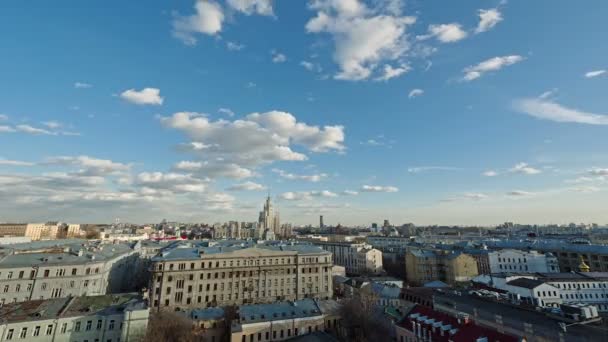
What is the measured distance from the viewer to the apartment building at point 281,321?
45.8 m

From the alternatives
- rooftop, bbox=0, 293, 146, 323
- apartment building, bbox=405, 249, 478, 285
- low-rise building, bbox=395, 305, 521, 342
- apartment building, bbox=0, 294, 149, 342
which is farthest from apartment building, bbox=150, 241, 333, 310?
low-rise building, bbox=395, 305, 521, 342

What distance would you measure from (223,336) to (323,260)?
130ft

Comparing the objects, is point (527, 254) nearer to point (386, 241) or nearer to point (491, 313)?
point (491, 313)

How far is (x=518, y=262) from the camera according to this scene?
9244cm

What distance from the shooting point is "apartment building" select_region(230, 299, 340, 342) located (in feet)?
150

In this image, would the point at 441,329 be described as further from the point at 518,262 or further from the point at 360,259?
the point at 360,259

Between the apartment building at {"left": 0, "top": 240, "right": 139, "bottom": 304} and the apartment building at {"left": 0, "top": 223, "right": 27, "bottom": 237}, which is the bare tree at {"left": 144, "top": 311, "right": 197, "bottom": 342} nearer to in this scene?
the apartment building at {"left": 0, "top": 240, "right": 139, "bottom": 304}

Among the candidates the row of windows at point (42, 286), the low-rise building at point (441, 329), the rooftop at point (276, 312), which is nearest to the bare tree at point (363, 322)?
the low-rise building at point (441, 329)

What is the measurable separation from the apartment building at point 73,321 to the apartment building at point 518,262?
95797mm

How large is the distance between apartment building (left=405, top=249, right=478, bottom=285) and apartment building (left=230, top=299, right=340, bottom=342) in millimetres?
54023

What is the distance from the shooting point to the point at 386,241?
177000 millimetres

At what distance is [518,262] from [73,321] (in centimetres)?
11124

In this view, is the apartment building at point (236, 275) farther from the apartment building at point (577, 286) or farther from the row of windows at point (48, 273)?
the apartment building at point (577, 286)

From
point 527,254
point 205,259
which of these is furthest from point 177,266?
point 527,254
